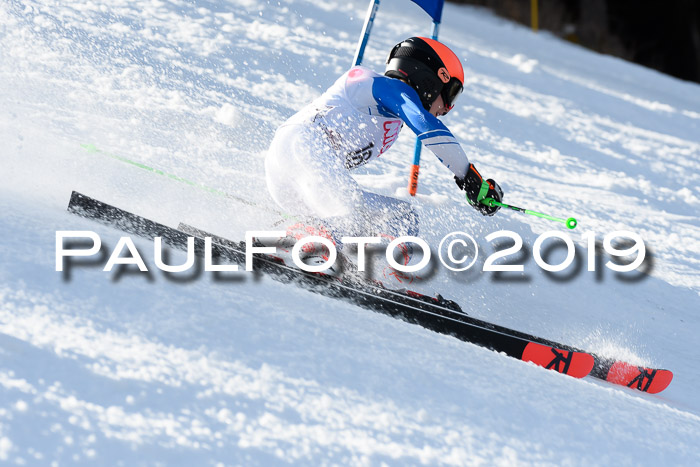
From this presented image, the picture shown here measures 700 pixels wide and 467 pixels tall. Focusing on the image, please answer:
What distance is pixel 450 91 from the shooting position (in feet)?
9.99

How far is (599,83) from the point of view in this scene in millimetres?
9375

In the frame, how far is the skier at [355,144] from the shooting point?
2904 millimetres

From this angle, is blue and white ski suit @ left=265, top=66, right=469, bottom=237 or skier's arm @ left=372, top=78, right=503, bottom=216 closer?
skier's arm @ left=372, top=78, right=503, bottom=216

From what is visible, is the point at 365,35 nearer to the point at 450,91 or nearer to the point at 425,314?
the point at 450,91

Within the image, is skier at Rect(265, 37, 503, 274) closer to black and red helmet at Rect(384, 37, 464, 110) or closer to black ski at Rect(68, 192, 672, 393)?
black and red helmet at Rect(384, 37, 464, 110)

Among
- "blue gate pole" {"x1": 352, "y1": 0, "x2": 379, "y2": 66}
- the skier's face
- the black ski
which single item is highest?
"blue gate pole" {"x1": 352, "y1": 0, "x2": 379, "y2": 66}

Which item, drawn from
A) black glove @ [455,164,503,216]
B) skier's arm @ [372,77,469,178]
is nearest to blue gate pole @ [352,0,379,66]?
skier's arm @ [372,77,469,178]

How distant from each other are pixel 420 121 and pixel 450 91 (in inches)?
14.4

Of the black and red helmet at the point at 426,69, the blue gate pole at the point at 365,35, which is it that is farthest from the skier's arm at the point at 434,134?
the blue gate pole at the point at 365,35

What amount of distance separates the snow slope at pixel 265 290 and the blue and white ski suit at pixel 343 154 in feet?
1.41

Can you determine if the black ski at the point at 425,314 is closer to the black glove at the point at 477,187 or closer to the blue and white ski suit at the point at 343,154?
the blue and white ski suit at the point at 343,154

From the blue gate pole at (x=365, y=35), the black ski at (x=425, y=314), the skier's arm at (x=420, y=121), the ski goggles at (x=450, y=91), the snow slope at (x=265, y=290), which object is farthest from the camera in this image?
the blue gate pole at (x=365, y=35)

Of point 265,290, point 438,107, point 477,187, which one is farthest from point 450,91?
point 265,290

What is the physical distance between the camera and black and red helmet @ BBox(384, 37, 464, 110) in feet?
9.68
